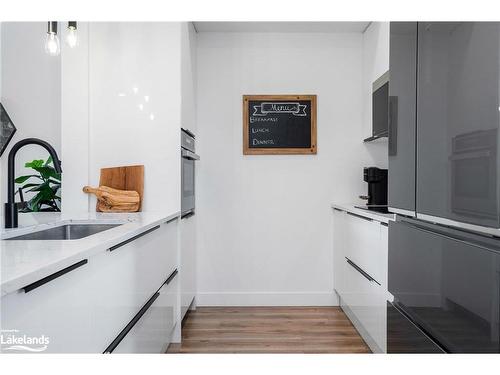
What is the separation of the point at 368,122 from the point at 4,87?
9.06ft

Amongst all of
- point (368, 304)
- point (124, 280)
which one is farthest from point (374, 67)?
point (124, 280)

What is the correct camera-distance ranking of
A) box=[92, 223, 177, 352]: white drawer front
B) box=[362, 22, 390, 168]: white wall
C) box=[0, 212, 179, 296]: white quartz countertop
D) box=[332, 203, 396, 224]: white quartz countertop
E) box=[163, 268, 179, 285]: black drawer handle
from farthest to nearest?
box=[362, 22, 390, 168]: white wall, box=[163, 268, 179, 285]: black drawer handle, box=[332, 203, 396, 224]: white quartz countertop, box=[92, 223, 177, 352]: white drawer front, box=[0, 212, 179, 296]: white quartz countertop

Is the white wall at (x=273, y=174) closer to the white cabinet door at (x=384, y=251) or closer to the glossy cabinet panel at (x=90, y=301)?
the white cabinet door at (x=384, y=251)

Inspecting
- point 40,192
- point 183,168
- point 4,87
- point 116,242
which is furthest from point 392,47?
point 4,87

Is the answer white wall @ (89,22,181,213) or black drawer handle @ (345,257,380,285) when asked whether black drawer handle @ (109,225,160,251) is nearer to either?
white wall @ (89,22,181,213)

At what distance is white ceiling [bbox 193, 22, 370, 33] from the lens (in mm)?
3033

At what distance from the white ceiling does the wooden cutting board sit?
131 centimetres

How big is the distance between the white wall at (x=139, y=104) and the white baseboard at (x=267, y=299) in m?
1.10

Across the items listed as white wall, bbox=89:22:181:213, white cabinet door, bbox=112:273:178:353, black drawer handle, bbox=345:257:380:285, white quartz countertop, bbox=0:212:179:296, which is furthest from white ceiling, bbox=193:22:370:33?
white quartz countertop, bbox=0:212:179:296

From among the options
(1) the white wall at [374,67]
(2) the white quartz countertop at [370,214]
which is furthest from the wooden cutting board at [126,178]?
(1) the white wall at [374,67]
